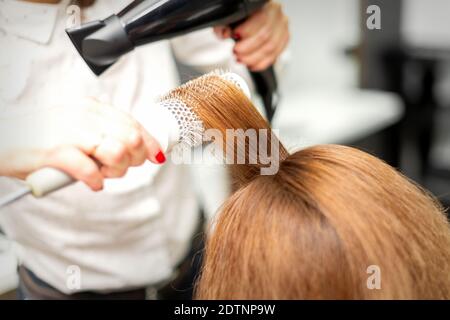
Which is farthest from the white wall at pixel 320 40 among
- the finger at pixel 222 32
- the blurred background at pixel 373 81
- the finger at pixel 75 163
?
the finger at pixel 75 163

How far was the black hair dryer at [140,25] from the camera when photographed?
2.63 feet

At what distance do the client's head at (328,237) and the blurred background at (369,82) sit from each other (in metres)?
0.27

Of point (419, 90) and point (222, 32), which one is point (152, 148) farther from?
point (419, 90)

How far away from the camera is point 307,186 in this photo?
66 cm

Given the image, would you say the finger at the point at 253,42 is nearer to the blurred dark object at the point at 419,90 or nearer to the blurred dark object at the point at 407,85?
the blurred dark object at the point at 407,85

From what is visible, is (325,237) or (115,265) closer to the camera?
(325,237)

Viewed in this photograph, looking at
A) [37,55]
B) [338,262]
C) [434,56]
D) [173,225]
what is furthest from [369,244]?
[434,56]

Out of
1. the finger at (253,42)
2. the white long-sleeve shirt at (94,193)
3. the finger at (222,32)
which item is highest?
the finger at (222,32)

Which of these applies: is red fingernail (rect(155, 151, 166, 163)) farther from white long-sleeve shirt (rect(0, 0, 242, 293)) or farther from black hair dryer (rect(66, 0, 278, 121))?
black hair dryer (rect(66, 0, 278, 121))

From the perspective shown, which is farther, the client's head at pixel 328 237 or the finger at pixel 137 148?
the finger at pixel 137 148

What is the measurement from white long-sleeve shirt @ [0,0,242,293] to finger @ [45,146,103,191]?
0.03 m

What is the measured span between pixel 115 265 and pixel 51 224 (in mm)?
129

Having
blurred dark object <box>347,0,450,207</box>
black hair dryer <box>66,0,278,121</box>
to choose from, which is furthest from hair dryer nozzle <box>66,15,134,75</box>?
blurred dark object <box>347,0,450,207</box>
